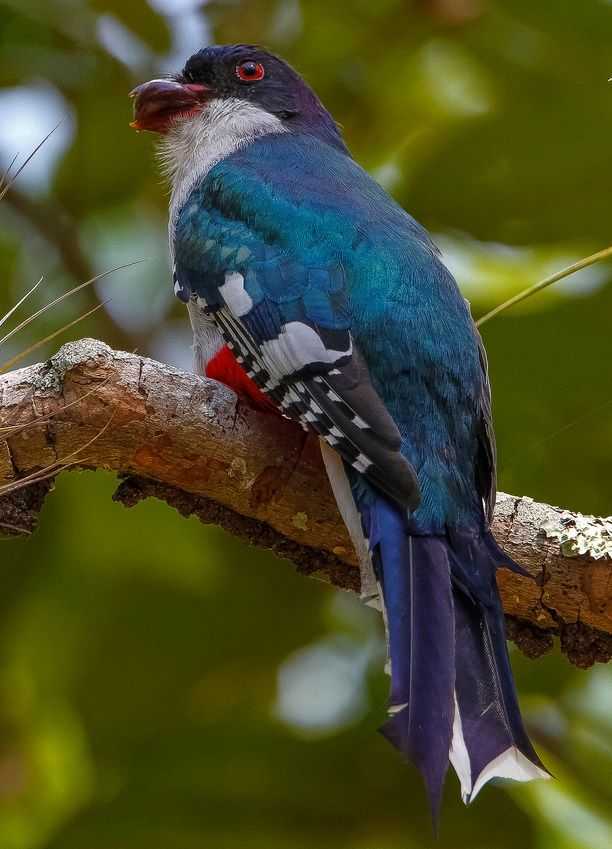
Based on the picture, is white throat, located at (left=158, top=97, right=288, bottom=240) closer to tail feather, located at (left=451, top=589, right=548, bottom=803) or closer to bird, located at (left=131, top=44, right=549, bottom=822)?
bird, located at (left=131, top=44, right=549, bottom=822)

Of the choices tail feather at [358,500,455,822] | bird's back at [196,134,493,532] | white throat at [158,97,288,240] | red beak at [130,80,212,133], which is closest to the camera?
tail feather at [358,500,455,822]

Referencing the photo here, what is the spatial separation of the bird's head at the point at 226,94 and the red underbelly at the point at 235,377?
43.7 inches

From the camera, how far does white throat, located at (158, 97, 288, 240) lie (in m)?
3.95

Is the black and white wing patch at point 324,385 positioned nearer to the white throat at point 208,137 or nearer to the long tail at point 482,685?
the long tail at point 482,685

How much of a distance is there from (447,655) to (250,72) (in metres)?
2.34

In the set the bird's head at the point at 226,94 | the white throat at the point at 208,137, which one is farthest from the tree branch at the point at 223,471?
the bird's head at the point at 226,94

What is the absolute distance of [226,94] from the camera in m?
4.22

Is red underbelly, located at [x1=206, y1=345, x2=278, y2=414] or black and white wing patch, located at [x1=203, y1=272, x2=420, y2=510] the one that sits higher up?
black and white wing patch, located at [x1=203, y1=272, x2=420, y2=510]

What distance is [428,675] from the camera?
2520 millimetres

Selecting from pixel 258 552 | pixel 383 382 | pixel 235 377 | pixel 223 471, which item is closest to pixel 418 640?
pixel 223 471

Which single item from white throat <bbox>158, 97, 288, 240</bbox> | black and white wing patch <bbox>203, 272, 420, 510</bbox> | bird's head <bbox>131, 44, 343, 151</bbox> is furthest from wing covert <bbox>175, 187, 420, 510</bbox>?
bird's head <bbox>131, 44, 343, 151</bbox>

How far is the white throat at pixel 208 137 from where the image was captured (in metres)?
3.95

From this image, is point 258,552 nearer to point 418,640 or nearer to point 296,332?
point 296,332

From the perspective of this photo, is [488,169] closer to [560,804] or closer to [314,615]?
[314,615]
